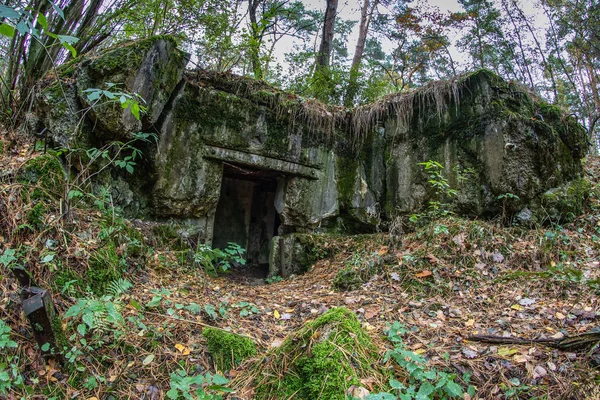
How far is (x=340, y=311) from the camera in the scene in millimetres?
2035

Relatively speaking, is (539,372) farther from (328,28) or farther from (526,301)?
(328,28)

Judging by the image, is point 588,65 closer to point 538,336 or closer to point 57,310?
point 538,336

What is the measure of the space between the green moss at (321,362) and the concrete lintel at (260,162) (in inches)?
136

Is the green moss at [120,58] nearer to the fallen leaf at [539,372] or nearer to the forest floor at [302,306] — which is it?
the forest floor at [302,306]

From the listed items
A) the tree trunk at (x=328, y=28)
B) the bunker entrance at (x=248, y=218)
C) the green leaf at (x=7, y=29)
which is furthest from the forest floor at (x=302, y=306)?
the tree trunk at (x=328, y=28)

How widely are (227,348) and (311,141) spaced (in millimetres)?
3989

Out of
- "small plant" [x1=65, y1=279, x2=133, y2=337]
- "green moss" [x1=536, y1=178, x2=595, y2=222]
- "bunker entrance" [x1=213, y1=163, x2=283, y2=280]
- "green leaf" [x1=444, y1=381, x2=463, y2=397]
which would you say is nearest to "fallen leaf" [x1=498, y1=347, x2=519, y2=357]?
"green leaf" [x1=444, y1=381, x2=463, y2=397]

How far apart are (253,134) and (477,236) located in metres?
3.35

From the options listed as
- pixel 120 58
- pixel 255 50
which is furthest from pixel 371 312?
pixel 255 50

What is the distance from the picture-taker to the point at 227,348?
2252 millimetres

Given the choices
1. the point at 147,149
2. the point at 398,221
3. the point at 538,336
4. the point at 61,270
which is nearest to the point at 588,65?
the point at 398,221

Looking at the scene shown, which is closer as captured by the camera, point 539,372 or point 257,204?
point 539,372

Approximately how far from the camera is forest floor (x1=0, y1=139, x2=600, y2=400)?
6.27ft

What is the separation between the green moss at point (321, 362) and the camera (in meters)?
1.68
